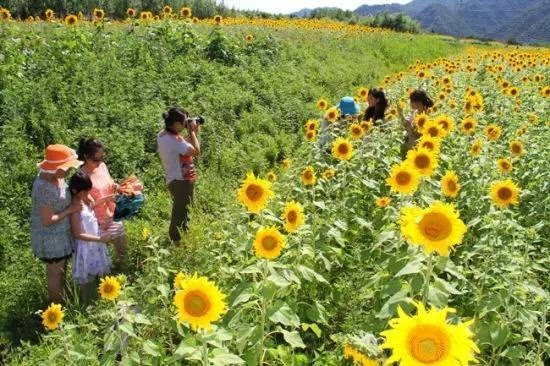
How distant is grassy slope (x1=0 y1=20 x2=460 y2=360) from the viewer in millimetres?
5227

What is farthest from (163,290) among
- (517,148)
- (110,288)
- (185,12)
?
(185,12)

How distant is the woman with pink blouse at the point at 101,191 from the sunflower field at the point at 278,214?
1.11 ft

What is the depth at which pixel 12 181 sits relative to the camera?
5715mm

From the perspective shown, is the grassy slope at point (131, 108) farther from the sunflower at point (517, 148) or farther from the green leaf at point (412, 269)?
the sunflower at point (517, 148)

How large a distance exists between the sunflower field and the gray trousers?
161 mm

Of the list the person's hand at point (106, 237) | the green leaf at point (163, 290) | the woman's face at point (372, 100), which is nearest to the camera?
the green leaf at point (163, 290)

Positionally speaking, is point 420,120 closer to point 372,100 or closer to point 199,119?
point 372,100

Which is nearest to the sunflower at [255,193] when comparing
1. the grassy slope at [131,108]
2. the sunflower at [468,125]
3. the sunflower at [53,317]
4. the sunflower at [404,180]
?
the sunflower at [404,180]

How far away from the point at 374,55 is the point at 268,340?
17.6 meters

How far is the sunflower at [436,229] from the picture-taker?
236cm

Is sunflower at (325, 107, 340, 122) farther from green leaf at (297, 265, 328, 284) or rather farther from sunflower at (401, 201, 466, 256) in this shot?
sunflower at (401, 201, 466, 256)

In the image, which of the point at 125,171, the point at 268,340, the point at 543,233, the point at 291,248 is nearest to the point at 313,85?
the point at 125,171

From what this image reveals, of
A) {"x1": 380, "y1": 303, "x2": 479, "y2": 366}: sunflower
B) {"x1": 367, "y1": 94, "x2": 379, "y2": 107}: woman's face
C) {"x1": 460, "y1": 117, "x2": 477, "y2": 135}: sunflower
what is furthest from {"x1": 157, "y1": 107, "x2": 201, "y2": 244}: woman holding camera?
{"x1": 380, "y1": 303, "x2": 479, "y2": 366}: sunflower

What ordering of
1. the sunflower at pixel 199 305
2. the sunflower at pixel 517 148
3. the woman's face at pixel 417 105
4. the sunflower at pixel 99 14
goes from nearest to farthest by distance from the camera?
the sunflower at pixel 199 305
the sunflower at pixel 517 148
the woman's face at pixel 417 105
the sunflower at pixel 99 14
